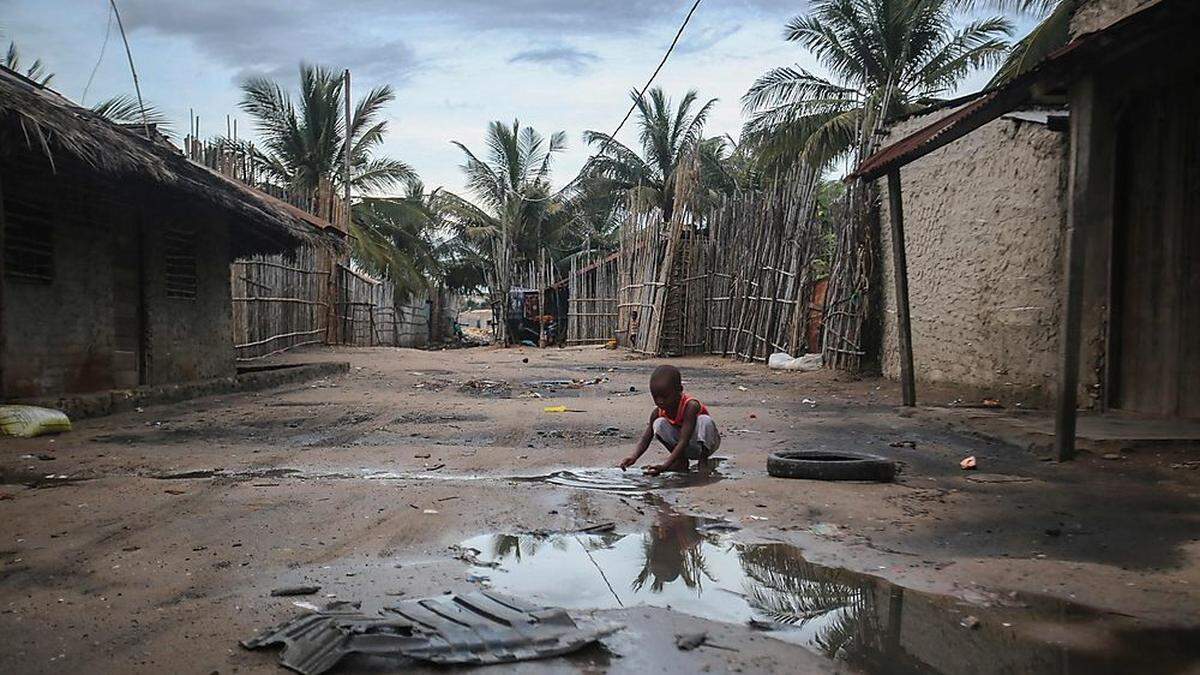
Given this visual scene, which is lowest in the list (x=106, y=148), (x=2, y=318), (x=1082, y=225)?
(x=2, y=318)

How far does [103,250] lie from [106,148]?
193cm

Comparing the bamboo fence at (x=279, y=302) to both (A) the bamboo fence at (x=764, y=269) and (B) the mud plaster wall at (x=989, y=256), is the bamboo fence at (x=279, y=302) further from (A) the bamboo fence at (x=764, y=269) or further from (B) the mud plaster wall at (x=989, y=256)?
(B) the mud plaster wall at (x=989, y=256)

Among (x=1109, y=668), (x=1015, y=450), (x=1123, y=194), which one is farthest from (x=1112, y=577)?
(x=1123, y=194)

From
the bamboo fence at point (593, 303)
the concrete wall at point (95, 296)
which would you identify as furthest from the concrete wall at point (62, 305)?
the bamboo fence at point (593, 303)

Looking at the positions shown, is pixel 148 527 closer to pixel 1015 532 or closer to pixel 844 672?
pixel 844 672

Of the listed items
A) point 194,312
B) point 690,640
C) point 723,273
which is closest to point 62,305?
A: point 194,312

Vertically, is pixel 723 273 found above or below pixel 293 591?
above

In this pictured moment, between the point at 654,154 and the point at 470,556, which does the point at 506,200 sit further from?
the point at 470,556

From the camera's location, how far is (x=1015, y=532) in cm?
363

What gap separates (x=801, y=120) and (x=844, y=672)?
22.1 m

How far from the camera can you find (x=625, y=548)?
351 centimetres

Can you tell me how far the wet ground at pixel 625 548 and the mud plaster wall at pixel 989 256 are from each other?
1.77 metres

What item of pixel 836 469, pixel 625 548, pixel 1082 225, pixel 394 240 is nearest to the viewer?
pixel 625 548

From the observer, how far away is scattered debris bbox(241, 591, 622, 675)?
2.30m
